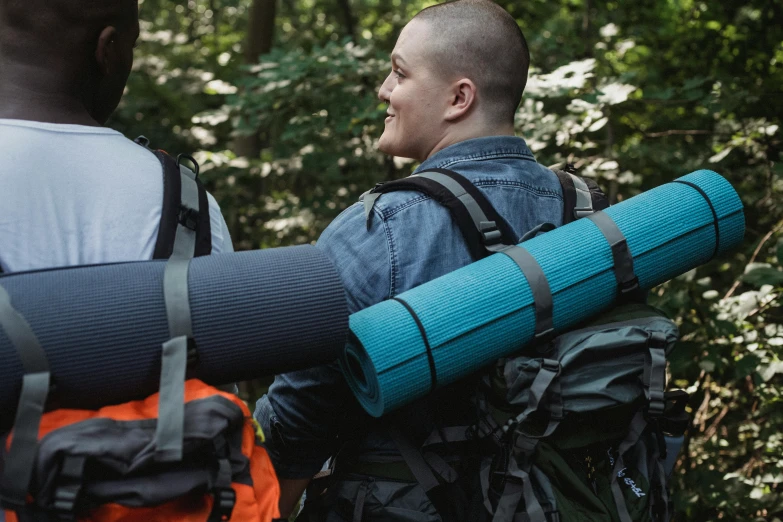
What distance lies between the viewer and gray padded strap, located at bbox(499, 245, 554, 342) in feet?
6.02

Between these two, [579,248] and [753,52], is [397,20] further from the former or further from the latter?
[579,248]

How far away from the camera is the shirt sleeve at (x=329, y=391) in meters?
1.96

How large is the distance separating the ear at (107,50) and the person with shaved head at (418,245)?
679mm

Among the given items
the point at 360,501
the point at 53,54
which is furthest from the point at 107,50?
the point at 360,501

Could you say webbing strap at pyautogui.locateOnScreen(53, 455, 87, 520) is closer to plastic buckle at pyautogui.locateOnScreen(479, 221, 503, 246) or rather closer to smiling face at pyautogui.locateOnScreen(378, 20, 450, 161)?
plastic buckle at pyautogui.locateOnScreen(479, 221, 503, 246)

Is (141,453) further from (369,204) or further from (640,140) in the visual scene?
(640,140)

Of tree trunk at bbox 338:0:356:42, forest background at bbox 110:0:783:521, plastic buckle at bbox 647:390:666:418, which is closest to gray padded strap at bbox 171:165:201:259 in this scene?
plastic buckle at bbox 647:390:666:418

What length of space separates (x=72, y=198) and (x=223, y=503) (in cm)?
69

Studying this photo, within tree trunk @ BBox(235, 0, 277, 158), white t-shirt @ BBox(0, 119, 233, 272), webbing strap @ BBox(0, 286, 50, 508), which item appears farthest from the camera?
tree trunk @ BBox(235, 0, 277, 158)

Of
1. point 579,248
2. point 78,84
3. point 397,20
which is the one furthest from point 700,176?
point 397,20

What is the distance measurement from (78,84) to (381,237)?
789 mm

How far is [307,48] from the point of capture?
7473 millimetres

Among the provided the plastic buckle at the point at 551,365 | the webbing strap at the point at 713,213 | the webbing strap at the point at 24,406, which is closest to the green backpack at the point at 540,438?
the plastic buckle at the point at 551,365

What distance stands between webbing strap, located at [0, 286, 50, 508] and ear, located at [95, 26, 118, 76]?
637 millimetres
